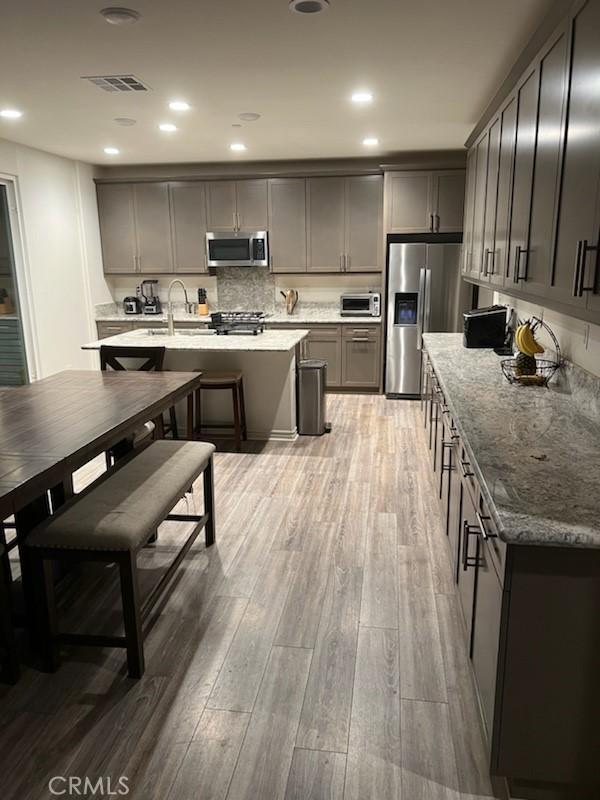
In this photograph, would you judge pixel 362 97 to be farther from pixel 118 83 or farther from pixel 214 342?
pixel 214 342

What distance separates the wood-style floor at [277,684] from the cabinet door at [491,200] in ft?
5.53

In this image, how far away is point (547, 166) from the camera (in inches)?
91.6

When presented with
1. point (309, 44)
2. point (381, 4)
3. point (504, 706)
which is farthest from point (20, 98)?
point (504, 706)

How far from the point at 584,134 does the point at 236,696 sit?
224 cm

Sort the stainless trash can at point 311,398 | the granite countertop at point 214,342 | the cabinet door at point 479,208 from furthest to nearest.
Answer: the stainless trash can at point 311,398
the granite countertop at point 214,342
the cabinet door at point 479,208

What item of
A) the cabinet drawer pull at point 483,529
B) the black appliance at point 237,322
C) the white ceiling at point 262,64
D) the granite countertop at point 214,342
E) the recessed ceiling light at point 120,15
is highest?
the white ceiling at point 262,64

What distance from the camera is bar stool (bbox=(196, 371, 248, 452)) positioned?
461 centimetres

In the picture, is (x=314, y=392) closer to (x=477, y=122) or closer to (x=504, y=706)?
(x=477, y=122)

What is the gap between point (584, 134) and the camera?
6.16ft

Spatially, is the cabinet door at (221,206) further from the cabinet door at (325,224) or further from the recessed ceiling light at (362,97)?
the recessed ceiling light at (362,97)

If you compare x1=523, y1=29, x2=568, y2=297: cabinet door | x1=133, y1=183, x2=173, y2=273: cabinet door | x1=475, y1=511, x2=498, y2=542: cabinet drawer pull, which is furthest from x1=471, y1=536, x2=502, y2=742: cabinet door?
x1=133, y1=183, x2=173, y2=273: cabinet door

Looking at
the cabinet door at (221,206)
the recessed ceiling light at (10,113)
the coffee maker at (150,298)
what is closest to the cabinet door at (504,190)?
the recessed ceiling light at (10,113)

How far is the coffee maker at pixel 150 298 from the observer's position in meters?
7.15

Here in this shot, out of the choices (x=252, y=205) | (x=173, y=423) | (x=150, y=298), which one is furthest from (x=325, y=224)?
(x=173, y=423)
